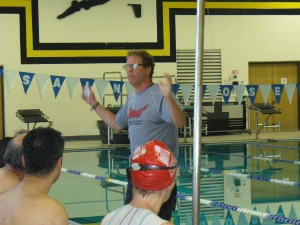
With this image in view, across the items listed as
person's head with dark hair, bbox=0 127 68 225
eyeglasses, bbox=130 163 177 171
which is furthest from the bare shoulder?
eyeglasses, bbox=130 163 177 171

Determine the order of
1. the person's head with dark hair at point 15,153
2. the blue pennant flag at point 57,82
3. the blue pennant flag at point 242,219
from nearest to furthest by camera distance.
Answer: the person's head with dark hair at point 15,153
the blue pennant flag at point 242,219
the blue pennant flag at point 57,82

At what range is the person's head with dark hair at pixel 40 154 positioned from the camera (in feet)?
8.61

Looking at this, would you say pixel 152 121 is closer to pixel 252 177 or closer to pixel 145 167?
pixel 145 167

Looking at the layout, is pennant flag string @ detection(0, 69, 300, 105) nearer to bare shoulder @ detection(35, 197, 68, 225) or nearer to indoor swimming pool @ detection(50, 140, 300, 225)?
indoor swimming pool @ detection(50, 140, 300, 225)

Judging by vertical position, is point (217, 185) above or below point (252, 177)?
below

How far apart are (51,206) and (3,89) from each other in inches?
596

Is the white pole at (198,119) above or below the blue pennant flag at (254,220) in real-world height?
above

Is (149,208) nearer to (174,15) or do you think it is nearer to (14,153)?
(14,153)

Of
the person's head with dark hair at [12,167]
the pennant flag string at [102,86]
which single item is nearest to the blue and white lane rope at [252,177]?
the pennant flag string at [102,86]

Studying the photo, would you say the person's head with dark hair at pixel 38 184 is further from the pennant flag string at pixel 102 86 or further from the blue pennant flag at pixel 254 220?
the pennant flag string at pixel 102 86

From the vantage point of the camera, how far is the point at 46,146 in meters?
2.64

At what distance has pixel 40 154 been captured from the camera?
8.60 feet

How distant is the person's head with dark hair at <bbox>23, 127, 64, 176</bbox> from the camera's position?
262cm

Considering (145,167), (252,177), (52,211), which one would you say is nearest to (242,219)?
(252,177)
